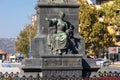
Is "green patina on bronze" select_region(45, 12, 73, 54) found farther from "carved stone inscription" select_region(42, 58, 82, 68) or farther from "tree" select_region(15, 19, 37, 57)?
"tree" select_region(15, 19, 37, 57)

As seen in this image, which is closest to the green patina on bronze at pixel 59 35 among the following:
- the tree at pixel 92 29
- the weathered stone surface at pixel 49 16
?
the weathered stone surface at pixel 49 16

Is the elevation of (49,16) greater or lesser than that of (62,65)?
greater

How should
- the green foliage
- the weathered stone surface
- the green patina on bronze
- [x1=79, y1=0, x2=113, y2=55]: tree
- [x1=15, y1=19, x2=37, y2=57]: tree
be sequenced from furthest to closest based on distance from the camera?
1. the green foliage
2. [x1=15, y1=19, x2=37, y2=57]: tree
3. [x1=79, y1=0, x2=113, y2=55]: tree
4. the weathered stone surface
5. the green patina on bronze

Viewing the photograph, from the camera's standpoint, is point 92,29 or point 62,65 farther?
point 92,29

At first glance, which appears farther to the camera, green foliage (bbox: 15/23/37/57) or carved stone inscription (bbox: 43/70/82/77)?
green foliage (bbox: 15/23/37/57)

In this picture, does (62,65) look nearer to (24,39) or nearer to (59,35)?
(59,35)

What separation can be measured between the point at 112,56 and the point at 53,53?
252ft

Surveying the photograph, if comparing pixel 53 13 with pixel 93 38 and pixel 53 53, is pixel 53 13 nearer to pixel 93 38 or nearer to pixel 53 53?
pixel 53 53

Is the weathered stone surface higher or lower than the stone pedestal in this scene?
higher

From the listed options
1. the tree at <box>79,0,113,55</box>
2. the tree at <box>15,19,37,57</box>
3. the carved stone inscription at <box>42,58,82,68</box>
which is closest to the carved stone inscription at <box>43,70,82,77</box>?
the carved stone inscription at <box>42,58,82,68</box>

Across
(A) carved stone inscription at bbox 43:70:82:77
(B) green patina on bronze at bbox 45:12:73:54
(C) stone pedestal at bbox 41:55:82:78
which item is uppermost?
(B) green patina on bronze at bbox 45:12:73:54

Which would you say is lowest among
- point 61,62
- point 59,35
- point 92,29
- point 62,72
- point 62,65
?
point 62,72

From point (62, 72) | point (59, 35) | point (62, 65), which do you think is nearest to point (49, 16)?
point (59, 35)

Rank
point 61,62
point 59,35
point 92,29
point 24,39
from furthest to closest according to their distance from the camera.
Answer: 1. point 24,39
2. point 92,29
3. point 59,35
4. point 61,62
